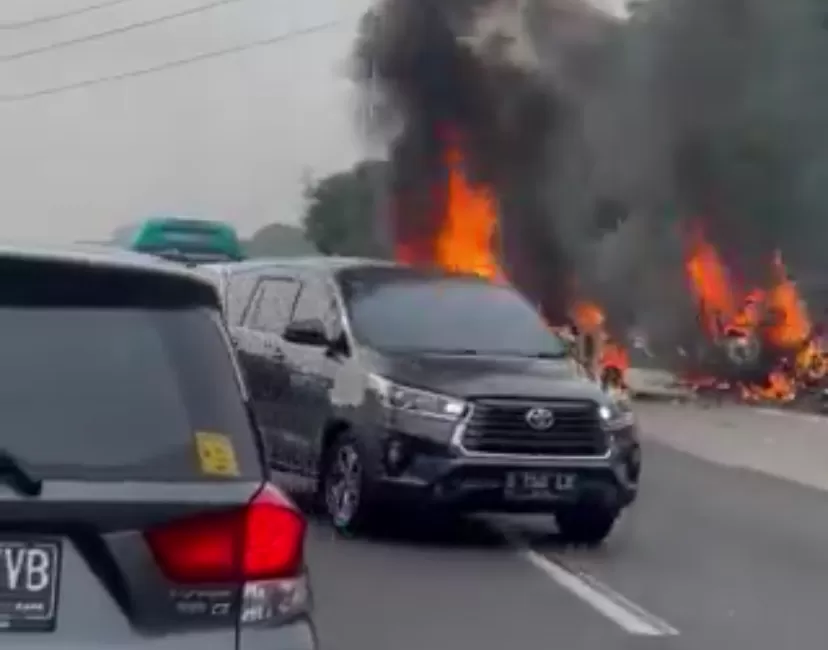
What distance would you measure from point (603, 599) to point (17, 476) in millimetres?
7299

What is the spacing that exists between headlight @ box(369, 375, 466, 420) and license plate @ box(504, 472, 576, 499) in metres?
0.55

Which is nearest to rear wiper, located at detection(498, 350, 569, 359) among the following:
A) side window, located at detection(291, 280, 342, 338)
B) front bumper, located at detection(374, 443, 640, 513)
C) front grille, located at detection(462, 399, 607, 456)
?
front grille, located at detection(462, 399, 607, 456)

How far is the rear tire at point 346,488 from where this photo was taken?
44.0 ft

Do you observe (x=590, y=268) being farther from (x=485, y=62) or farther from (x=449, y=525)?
(x=449, y=525)

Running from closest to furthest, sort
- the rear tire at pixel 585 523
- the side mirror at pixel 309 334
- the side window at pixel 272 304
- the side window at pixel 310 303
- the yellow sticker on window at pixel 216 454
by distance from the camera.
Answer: the yellow sticker on window at pixel 216 454 → the rear tire at pixel 585 523 → the side mirror at pixel 309 334 → the side window at pixel 310 303 → the side window at pixel 272 304

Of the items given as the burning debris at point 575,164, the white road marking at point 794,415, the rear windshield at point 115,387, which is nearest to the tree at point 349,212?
the burning debris at point 575,164

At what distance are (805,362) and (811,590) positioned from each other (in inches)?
829

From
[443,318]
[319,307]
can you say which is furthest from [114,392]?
[319,307]

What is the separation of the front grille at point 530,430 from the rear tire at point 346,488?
0.81 m

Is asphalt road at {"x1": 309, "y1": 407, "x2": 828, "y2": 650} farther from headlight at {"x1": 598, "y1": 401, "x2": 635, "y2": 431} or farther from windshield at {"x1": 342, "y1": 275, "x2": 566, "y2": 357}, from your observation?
windshield at {"x1": 342, "y1": 275, "x2": 566, "y2": 357}

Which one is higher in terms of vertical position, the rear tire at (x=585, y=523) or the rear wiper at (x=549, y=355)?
the rear wiper at (x=549, y=355)

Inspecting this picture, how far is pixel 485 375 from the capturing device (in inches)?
529

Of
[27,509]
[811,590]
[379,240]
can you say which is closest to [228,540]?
[27,509]

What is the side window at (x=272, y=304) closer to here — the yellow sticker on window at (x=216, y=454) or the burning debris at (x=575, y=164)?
the yellow sticker on window at (x=216, y=454)
